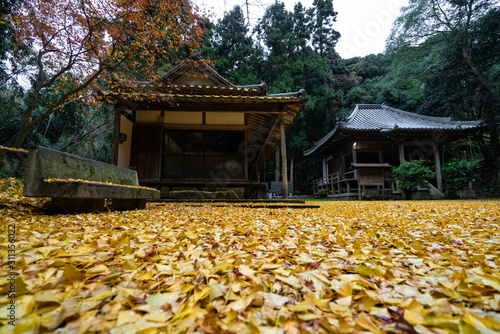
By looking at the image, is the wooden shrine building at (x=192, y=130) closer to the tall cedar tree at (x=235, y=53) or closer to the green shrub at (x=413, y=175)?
the green shrub at (x=413, y=175)

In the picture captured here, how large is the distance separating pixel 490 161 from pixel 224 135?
42.9ft

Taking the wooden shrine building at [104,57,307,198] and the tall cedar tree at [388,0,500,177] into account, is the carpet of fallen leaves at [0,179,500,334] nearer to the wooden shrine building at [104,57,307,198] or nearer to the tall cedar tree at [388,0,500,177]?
the wooden shrine building at [104,57,307,198]

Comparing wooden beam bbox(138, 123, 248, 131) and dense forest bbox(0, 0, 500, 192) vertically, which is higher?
dense forest bbox(0, 0, 500, 192)

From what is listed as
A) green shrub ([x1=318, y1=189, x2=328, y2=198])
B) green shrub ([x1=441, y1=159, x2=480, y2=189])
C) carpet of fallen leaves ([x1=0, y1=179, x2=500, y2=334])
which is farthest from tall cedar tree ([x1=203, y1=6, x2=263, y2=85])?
carpet of fallen leaves ([x1=0, y1=179, x2=500, y2=334])

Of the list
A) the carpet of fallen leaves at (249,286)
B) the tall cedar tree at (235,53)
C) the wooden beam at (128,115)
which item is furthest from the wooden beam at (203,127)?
the tall cedar tree at (235,53)

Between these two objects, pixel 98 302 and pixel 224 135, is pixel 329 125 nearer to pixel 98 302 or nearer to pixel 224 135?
pixel 224 135

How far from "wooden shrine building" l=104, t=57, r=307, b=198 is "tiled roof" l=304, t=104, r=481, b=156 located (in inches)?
240

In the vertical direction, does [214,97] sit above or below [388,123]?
below

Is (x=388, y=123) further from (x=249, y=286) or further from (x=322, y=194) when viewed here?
(x=249, y=286)

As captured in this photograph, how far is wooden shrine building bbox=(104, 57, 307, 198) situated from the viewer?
635cm

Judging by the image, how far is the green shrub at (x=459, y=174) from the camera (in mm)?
9695

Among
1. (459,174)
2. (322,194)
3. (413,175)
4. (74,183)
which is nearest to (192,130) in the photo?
(74,183)

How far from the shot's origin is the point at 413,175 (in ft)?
29.9

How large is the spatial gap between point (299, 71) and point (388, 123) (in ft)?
24.5
